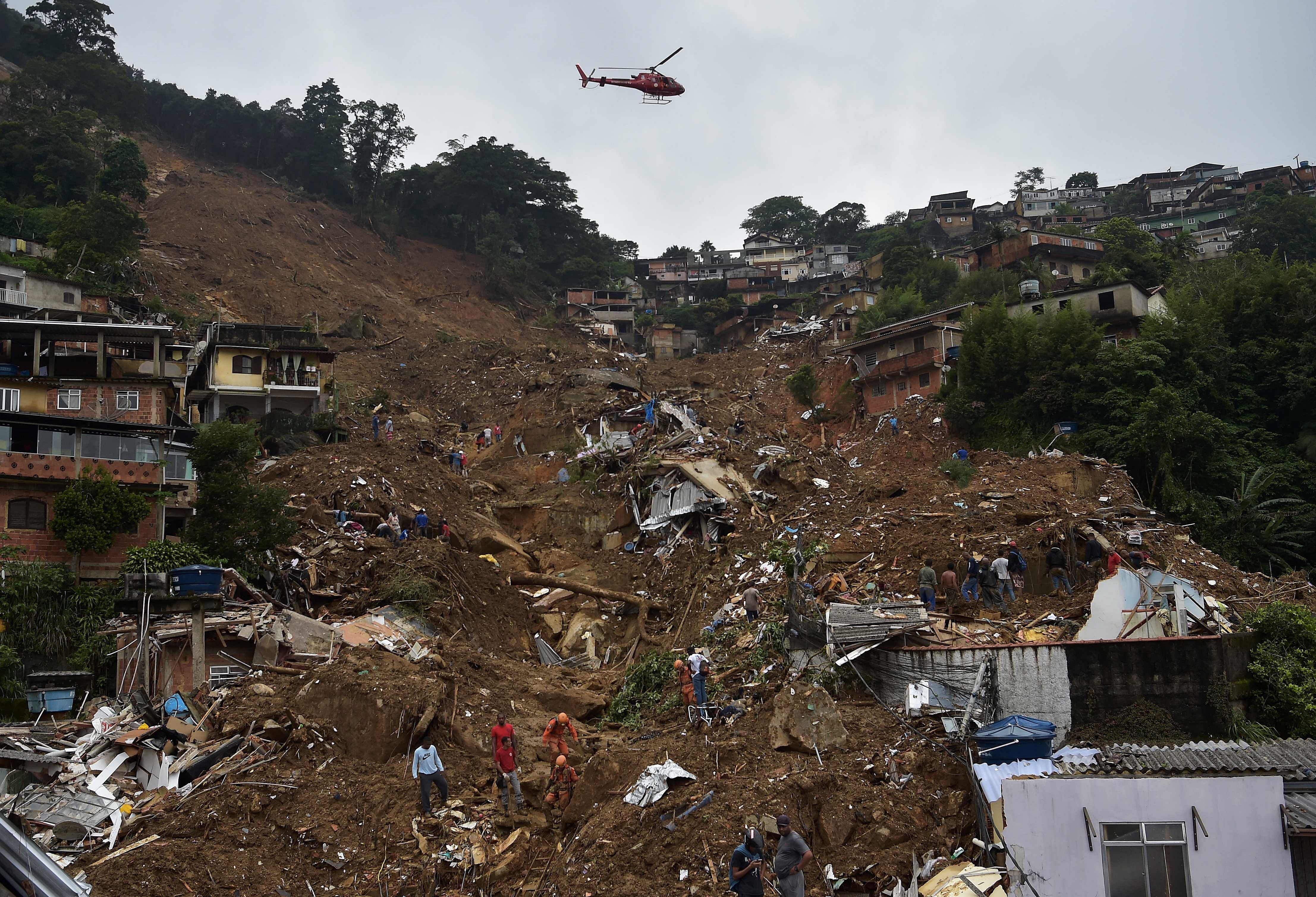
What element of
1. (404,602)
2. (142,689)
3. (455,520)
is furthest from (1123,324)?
(142,689)

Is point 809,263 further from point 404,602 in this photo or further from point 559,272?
point 404,602

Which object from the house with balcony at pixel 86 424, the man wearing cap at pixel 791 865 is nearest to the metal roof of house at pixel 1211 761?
the man wearing cap at pixel 791 865

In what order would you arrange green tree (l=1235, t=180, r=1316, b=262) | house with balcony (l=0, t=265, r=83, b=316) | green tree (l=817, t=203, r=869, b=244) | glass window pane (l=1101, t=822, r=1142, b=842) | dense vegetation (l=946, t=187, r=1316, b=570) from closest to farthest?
glass window pane (l=1101, t=822, r=1142, b=842) → dense vegetation (l=946, t=187, r=1316, b=570) → house with balcony (l=0, t=265, r=83, b=316) → green tree (l=1235, t=180, r=1316, b=262) → green tree (l=817, t=203, r=869, b=244)

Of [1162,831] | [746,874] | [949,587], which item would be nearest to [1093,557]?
[949,587]

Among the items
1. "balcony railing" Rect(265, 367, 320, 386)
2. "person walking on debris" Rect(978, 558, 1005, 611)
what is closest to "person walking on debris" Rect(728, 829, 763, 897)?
"person walking on debris" Rect(978, 558, 1005, 611)

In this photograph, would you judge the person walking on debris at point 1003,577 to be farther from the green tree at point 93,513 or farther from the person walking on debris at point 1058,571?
the green tree at point 93,513

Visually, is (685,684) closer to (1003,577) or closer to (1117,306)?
(1003,577)

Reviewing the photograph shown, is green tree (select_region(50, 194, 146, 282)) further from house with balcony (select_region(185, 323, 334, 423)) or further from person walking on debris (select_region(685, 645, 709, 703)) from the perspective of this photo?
person walking on debris (select_region(685, 645, 709, 703))
